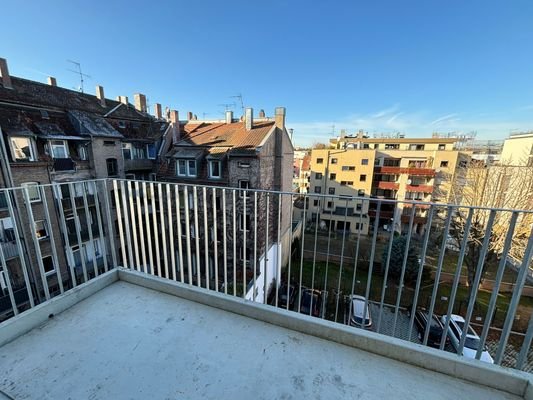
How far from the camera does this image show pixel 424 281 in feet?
36.1

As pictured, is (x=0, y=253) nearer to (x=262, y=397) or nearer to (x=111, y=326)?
(x=111, y=326)

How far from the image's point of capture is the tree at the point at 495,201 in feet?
22.4

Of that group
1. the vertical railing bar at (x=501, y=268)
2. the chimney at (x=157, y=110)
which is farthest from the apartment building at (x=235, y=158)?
the vertical railing bar at (x=501, y=268)

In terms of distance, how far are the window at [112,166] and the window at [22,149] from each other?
2414mm

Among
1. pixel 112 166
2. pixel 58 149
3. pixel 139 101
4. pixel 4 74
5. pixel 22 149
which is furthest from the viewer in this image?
pixel 139 101

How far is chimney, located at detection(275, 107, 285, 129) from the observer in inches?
401

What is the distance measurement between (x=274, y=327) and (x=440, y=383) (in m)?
0.99

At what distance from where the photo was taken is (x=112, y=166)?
9773 mm

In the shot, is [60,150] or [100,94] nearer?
[60,150]

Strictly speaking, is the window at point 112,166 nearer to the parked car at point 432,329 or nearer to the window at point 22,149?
the window at point 22,149

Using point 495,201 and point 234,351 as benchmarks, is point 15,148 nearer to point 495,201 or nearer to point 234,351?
point 234,351

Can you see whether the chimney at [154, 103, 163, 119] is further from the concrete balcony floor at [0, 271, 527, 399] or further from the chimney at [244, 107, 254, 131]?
the concrete balcony floor at [0, 271, 527, 399]

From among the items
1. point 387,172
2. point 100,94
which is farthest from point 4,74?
point 387,172

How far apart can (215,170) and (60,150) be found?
216 inches
